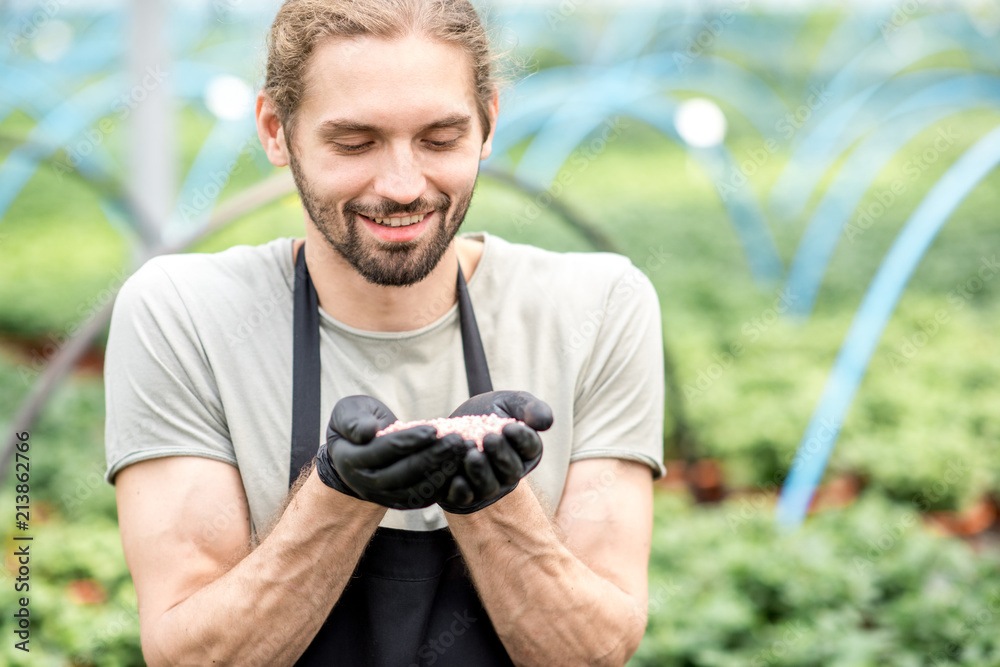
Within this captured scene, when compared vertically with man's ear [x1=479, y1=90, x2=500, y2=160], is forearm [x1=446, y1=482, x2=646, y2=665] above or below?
below

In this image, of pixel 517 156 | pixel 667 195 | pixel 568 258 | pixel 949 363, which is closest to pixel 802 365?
pixel 949 363

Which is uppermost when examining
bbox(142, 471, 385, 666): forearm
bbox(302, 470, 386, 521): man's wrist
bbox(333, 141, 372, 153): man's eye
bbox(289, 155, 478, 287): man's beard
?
bbox(333, 141, 372, 153): man's eye

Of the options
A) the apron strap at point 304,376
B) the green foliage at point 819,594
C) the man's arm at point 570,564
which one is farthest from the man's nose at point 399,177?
the green foliage at point 819,594

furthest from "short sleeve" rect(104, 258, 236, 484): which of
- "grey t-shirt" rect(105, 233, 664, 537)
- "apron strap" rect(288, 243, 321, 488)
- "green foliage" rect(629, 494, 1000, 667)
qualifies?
"green foliage" rect(629, 494, 1000, 667)

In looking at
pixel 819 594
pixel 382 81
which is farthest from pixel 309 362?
pixel 819 594

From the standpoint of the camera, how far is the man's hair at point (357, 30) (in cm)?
168

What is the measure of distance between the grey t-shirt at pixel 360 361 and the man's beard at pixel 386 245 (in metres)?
0.16

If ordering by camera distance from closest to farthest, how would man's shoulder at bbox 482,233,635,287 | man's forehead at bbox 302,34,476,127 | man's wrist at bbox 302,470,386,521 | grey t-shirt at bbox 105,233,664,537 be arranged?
man's wrist at bbox 302,470,386,521, man's forehead at bbox 302,34,476,127, grey t-shirt at bbox 105,233,664,537, man's shoulder at bbox 482,233,635,287

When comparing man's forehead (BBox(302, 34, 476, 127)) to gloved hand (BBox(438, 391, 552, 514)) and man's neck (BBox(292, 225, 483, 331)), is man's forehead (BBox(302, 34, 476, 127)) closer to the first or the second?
man's neck (BBox(292, 225, 483, 331))

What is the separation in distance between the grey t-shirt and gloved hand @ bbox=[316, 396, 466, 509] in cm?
33

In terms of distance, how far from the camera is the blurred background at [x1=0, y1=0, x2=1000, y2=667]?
3.09 m

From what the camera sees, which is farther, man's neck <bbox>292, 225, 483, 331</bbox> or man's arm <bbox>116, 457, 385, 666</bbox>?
man's neck <bbox>292, 225, 483, 331</bbox>

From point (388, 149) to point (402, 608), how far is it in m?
0.81

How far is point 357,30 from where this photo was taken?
1.68m
